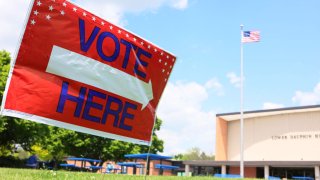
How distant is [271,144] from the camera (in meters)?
53.1

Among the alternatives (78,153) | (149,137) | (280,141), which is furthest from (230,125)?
(149,137)

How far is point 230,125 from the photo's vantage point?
5997cm

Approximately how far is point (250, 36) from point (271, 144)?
2601 cm

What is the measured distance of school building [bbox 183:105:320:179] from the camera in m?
49.2

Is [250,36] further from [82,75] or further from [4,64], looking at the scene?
[82,75]

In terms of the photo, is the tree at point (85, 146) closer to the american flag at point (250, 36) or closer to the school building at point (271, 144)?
the school building at point (271, 144)

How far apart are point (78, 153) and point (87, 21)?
42169 mm

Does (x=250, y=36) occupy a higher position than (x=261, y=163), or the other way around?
(x=250, y=36)

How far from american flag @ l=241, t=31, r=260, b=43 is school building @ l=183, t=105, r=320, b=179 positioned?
21.2 m

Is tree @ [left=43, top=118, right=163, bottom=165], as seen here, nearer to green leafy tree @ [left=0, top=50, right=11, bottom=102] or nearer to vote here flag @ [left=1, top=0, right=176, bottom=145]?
green leafy tree @ [left=0, top=50, right=11, bottom=102]

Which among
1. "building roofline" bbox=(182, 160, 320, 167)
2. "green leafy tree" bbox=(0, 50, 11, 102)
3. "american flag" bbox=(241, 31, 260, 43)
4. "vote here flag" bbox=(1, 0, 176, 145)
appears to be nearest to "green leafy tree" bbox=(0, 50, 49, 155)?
"green leafy tree" bbox=(0, 50, 11, 102)

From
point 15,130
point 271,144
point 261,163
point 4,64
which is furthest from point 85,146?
point 271,144

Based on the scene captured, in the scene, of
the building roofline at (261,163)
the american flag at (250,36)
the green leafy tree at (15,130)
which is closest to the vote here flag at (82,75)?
the green leafy tree at (15,130)

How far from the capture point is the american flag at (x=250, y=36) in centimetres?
3178
